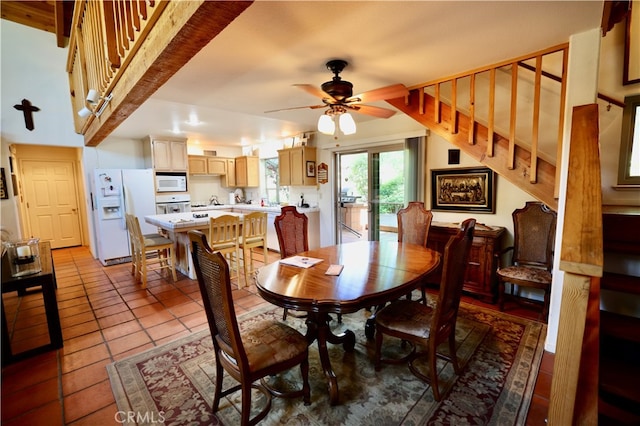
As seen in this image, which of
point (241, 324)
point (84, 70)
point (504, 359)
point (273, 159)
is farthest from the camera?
A: point (273, 159)

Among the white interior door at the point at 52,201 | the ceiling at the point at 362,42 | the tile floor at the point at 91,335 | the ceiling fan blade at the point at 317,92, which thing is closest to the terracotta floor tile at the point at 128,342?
the tile floor at the point at 91,335

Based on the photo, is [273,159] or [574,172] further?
[273,159]

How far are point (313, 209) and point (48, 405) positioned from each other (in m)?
4.07

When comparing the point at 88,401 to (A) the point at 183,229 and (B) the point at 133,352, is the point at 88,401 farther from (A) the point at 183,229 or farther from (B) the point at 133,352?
(A) the point at 183,229

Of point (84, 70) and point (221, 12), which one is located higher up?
point (84, 70)

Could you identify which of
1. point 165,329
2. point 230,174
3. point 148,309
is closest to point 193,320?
point 165,329

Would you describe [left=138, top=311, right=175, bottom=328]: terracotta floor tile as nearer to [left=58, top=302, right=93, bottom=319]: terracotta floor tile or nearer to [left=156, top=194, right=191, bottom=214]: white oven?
[left=58, top=302, right=93, bottom=319]: terracotta floor tile

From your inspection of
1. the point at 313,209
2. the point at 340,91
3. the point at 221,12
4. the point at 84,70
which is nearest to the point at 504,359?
the point at 340,91

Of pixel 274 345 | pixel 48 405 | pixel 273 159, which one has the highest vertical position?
pixel 273 159

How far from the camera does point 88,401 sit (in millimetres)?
1794

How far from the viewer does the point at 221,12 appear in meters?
1.17

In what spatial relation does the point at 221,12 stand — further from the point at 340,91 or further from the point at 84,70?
the point at 84,70

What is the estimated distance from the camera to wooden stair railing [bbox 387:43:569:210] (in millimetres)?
2139

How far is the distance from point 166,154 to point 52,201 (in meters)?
2.78
